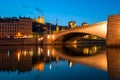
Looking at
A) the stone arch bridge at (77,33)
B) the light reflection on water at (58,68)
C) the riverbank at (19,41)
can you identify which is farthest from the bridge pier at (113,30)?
the riverbank at (19,41)

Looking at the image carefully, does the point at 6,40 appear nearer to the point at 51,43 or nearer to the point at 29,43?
the point at 29,43

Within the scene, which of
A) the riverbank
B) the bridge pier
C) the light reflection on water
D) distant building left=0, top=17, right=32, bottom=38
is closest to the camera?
the light reflection on water

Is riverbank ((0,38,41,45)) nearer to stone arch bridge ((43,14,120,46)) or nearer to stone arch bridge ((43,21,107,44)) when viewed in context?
stone arch bridge ((43,21,107,44))

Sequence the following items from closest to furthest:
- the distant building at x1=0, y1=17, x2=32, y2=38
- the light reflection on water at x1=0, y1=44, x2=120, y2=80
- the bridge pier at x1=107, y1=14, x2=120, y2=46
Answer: the light reflection on water at x1=0, y1=44, x2=120, y2=80, the bridge pier at x1=107, y1=14, x2=120, y2=46, the distant building at x1=0, y1=17, x2=32, y2=38

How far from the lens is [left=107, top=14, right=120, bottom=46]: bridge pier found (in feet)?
108

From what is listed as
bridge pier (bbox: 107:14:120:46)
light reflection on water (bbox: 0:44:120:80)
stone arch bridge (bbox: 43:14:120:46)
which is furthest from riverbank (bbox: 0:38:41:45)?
light reflection on water (bbox: 0:44:120:80)

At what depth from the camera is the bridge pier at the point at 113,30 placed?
32.9 metres

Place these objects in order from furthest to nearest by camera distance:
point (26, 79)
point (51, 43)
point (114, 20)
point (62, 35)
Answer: point (51, 43)
point (62, 35)
point (114, 20)
point (26, 79)

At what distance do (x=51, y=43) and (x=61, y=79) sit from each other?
46453 millimetres

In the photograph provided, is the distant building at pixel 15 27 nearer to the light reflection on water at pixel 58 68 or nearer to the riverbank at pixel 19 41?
the riverbank at pixel 19 41

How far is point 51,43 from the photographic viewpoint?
2168 inches

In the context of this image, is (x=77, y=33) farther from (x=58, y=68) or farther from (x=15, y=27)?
(x=15, y=27)

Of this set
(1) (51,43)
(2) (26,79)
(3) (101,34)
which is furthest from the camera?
(1) (51,43)

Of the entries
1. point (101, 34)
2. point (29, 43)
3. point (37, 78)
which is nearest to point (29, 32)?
point (29, 43)
